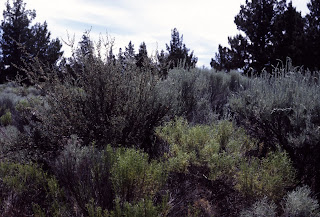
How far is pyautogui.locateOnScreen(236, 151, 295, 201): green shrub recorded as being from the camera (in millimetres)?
3188

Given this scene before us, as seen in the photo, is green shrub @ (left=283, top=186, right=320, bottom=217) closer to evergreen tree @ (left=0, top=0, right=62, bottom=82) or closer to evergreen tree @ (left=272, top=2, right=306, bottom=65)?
evergreen tree @ (left=272, top=2, right=306, bottom=65)

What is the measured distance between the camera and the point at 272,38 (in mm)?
22328

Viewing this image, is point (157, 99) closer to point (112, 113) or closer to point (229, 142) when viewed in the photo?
point (112, 113)

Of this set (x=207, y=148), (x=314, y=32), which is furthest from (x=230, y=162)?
(x=314, y=32)

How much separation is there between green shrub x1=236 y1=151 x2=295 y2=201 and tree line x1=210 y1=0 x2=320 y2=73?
18.4m

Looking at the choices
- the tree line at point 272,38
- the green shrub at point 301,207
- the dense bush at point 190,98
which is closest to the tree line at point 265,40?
the tree line at point 272,38

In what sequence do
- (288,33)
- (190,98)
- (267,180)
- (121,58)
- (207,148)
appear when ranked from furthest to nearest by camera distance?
(288,33) < (190,98) < (121,58) < (207,148) < (267,180)

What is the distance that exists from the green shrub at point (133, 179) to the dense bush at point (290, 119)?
1.91 meters

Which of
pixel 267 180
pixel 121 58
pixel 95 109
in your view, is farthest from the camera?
pixel 121 58

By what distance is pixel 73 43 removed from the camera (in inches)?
175

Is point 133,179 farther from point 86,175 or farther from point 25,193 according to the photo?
point 25,193

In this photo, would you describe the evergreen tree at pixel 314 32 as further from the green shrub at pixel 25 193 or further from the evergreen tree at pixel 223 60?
the green shrub at pixel 25 193

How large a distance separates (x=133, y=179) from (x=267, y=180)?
4.74 feet

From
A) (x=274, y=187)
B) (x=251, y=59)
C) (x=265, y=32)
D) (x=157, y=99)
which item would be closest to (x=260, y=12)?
(x=265, y=32)
